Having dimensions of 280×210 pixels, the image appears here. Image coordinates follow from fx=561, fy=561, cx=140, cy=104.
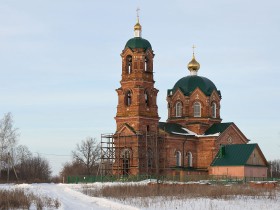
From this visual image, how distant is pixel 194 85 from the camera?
58.4 m

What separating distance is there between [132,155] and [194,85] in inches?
443

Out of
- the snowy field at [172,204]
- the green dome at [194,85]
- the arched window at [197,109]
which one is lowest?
the snowy field at [172,204]

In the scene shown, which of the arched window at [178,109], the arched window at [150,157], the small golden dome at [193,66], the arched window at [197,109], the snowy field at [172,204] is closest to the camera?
the snowy field at [172,204]

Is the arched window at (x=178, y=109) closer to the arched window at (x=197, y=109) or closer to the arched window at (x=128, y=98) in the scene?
the arched window at (x=197, y=109)

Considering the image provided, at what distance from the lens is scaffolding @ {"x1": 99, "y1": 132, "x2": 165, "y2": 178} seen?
51438 mm

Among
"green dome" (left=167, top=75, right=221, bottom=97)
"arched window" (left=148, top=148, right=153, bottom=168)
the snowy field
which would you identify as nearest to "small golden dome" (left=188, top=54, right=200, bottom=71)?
"green dome" (left=167, top=75, right=221, bottom=97)

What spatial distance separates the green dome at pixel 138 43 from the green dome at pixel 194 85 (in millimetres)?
7291

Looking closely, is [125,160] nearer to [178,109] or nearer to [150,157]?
[150,157]

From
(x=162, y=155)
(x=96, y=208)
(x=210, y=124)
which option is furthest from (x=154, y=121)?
(x=96, y=208)

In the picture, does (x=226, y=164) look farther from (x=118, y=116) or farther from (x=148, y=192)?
(x=148, y=192)

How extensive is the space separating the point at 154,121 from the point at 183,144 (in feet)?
12.9

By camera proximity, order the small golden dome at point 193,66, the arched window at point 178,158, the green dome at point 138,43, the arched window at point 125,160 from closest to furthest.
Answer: the arched window at point 125,160, the green dome at point 138,43, the arched window at point 178,158, the small golden dome at point 193,66

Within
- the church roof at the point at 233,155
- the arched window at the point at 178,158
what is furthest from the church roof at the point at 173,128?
the church roof at the point at 233,155

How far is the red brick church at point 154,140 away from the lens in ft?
171
